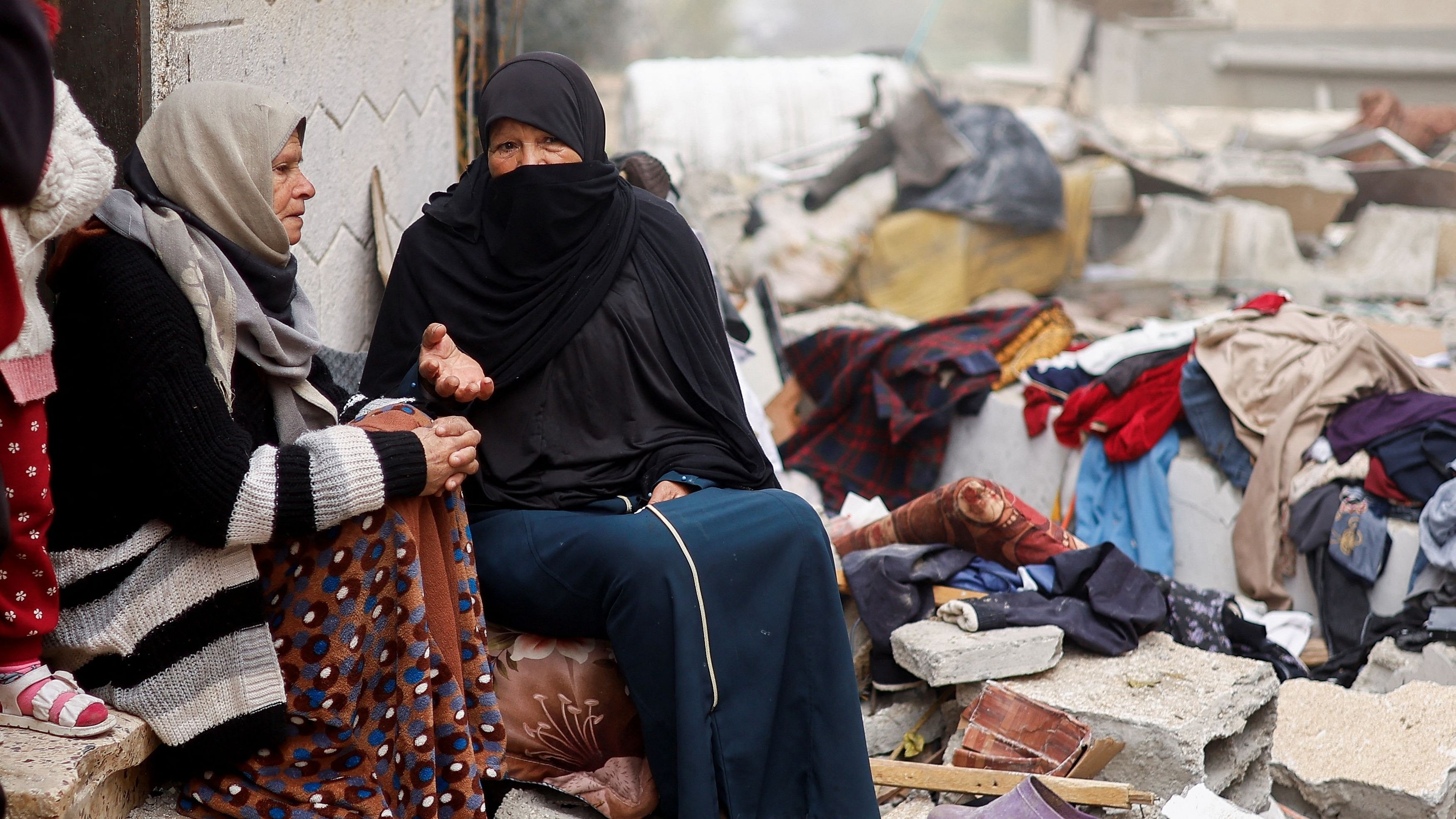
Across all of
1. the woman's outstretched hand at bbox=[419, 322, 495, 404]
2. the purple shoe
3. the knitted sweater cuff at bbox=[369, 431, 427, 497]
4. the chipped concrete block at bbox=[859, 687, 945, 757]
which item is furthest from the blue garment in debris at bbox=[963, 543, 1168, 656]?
the knitted sweater cuff at bbox=[369, 431, 427, 497]

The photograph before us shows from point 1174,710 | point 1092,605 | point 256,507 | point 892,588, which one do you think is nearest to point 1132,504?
point 1092,605

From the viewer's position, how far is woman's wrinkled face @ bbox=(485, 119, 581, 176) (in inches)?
105

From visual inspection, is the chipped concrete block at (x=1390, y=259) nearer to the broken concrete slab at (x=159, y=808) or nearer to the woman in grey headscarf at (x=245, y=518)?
the woman in grey headscarf at (x=245, y=518)

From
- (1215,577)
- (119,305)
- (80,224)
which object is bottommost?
(1215,577)

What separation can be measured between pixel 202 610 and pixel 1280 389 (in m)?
3.66

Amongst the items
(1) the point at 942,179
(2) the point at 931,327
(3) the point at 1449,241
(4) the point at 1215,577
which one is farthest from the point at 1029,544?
(3) the point at 1449,241

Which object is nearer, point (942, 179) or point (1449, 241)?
point (942, 179)

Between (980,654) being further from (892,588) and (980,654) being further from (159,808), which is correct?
(159,808)

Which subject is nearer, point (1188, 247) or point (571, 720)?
point (571, 720)

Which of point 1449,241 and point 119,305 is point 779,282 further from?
point 119,305

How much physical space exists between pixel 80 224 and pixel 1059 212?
6.21 m

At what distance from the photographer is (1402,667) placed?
3.68 m

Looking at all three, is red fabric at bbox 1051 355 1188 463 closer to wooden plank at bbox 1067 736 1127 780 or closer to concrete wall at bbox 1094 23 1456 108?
wooden plank at bbox 1067 736 1127 780

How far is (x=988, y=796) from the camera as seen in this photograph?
2.96m
